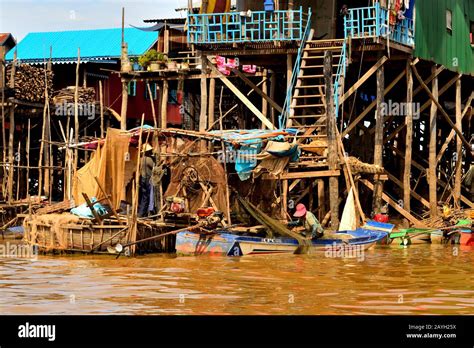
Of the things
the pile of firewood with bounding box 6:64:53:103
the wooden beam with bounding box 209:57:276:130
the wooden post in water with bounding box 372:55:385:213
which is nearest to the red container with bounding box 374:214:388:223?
the wooden post in water with bounding box 372:55:385:213

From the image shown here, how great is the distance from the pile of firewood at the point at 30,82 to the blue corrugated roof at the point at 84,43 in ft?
10.6

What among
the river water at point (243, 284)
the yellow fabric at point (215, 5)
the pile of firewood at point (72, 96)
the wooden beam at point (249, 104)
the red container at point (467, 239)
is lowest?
the river water at point (243, 284)

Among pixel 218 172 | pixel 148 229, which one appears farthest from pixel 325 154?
pixel 148 229

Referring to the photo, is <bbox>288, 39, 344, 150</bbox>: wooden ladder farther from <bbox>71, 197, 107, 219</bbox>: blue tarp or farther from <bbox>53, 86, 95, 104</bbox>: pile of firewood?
<bbox>53, 86, 95, 104</bbox>: pile of firewood

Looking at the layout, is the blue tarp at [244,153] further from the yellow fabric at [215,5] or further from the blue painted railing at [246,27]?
the yellow fabric at [215,5]

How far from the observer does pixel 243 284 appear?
16.6m

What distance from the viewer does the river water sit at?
14211mm

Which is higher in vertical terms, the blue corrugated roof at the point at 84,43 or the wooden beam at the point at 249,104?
the blue corrugated roof at the point at 84,43

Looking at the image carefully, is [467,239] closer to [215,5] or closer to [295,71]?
[295,71]

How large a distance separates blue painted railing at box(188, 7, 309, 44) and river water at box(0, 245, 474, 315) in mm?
6392

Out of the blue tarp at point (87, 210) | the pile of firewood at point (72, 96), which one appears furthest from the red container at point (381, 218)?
the pile of firewood at point (72, 96)

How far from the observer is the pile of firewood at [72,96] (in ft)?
112

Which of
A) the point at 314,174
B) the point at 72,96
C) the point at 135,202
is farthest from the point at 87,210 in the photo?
the point at 72,96
